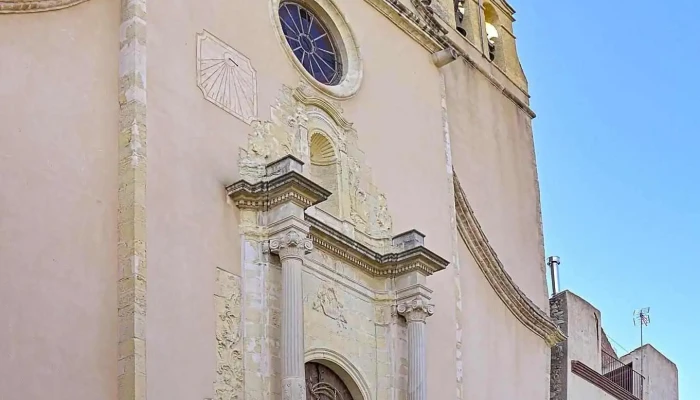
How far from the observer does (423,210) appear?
56.5 ft

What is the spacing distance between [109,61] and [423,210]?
5.05m

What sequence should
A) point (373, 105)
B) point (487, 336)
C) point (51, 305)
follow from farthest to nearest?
point (487, 336) → point (373, 105) → point (51, 305)

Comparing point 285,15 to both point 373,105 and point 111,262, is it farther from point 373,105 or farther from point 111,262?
point 111,262

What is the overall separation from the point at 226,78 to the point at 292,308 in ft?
8.42

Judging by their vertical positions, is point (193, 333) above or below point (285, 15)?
below

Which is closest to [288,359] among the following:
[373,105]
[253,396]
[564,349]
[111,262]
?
[253,396]

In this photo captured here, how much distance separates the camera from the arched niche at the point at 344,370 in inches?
573

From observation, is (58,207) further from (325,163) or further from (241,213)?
(325,163)

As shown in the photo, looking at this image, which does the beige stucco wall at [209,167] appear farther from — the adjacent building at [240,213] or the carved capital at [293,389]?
the carved capital at [293,389]

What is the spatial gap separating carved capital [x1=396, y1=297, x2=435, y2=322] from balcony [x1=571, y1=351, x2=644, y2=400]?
6.01 metres

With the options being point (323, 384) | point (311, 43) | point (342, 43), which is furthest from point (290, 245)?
point (342, 43)

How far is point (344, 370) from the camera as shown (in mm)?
14883

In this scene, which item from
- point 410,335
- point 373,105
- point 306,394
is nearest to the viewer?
point 306,394

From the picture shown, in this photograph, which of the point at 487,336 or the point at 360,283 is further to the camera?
the point at 487,336
